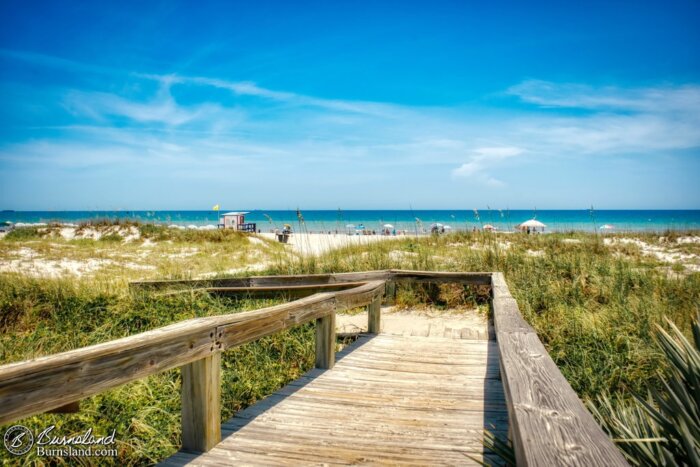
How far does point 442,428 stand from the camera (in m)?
3.13

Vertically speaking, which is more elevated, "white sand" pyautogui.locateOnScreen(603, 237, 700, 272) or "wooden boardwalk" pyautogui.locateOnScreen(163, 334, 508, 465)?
"white sand" pyautogui.locateOnScreen(603, 237, 700, 272)

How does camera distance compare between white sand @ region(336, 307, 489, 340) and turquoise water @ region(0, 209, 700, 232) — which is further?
turquoise water @ region(0, 209, 700, 232)

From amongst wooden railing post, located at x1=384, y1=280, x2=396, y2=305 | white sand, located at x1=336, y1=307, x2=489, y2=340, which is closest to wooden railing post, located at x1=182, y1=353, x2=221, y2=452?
white sand, located at x1=336, y1=307, x2=489, y2=340

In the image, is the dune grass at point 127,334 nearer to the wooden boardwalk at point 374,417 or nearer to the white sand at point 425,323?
the wooden boardwalk at point 374,417

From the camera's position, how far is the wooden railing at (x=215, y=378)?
1.49m

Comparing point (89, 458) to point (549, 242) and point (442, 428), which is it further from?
point (549, 242)

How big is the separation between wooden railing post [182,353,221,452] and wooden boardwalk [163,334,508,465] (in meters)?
0.08

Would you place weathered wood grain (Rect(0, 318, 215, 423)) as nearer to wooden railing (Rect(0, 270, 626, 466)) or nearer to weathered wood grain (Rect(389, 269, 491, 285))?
wooden railing (Rect(0, 270, 626, 466))

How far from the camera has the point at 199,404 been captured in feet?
8.80

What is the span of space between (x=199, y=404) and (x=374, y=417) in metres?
1.27

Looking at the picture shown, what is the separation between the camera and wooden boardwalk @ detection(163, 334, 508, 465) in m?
2.72

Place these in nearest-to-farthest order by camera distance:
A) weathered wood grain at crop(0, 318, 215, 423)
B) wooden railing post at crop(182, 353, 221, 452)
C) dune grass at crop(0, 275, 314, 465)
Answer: weathered wood grain at crop(0, 318, 215, 423) < wooden railing post at crop(182, 353, 221, 452) < dune grass at crop(0, 275, 314, 465)

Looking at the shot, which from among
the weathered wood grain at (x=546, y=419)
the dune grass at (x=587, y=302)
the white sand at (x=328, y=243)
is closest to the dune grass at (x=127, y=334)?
the weathered wood grain at (x=546, y=419)

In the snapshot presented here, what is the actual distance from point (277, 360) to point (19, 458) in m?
2.33
